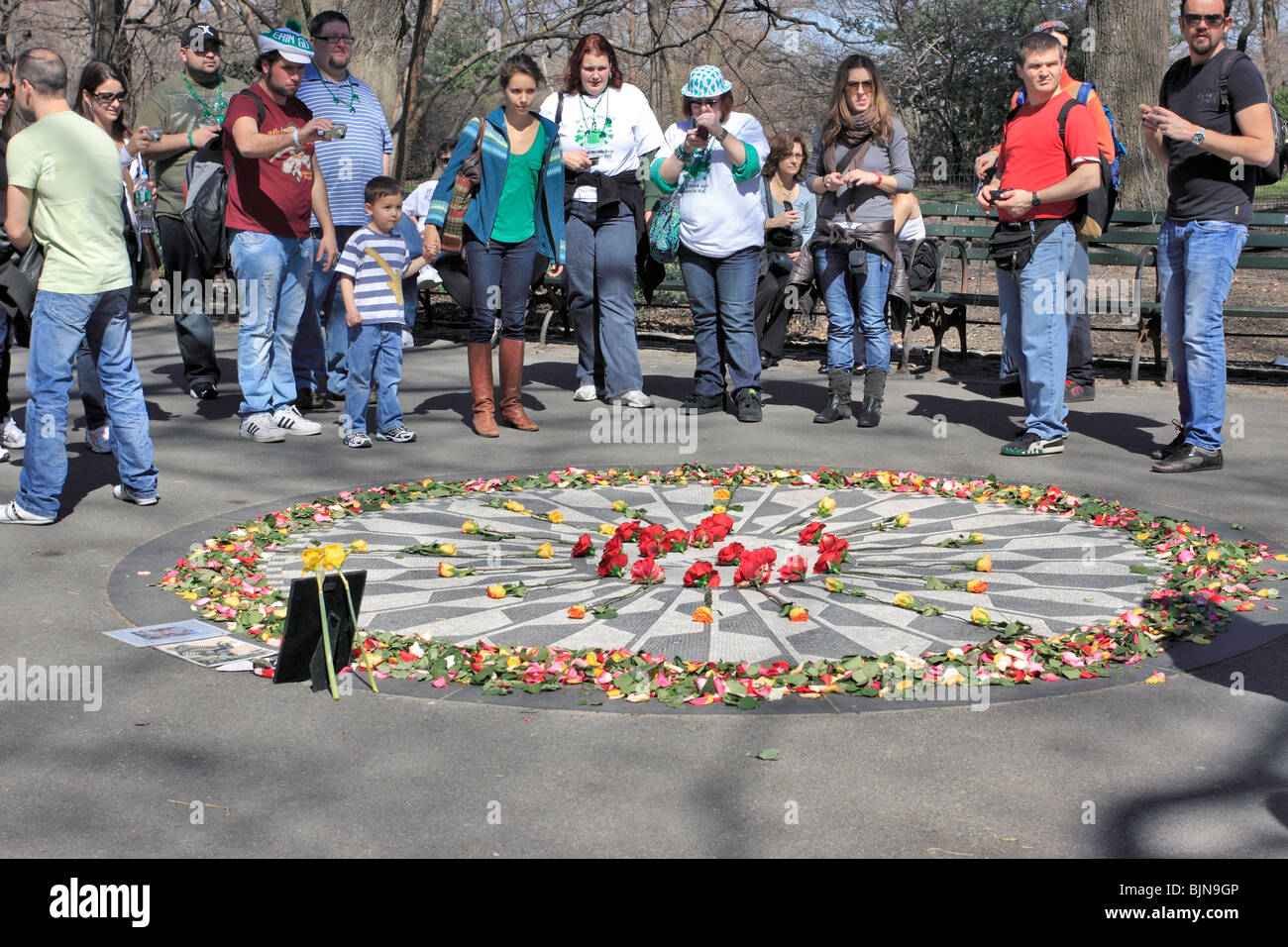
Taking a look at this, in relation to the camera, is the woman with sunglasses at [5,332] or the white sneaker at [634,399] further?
the white sneaker at [634,399]

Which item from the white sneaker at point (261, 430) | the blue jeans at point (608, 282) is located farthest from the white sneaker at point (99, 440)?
the blue jeans at point (608, 282)

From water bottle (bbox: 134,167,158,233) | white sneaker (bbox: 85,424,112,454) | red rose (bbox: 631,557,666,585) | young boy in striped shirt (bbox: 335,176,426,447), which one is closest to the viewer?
red rose (bbox: 631,557,666,585)

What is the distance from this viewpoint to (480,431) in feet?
27.8

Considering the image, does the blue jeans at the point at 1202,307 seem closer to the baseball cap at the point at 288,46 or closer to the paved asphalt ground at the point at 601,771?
the paved asphalt ground at the point at 601,771

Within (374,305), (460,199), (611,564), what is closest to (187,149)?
(460,199)

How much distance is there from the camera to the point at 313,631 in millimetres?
4184

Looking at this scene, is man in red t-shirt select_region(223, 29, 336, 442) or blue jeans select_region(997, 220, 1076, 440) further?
man in red t-shirt select_region(223, 29, 336, 442)

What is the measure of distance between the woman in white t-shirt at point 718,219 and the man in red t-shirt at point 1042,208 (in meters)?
1.56

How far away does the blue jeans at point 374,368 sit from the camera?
800 cm

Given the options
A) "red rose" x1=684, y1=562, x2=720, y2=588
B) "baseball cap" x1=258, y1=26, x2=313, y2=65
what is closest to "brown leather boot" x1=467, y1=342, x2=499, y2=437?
"baseball cap" x1=258, y1=26, x2=313, y2=65

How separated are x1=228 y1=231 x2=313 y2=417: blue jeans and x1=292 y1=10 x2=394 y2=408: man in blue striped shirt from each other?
398mm

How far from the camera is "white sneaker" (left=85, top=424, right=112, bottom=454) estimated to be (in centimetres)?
788

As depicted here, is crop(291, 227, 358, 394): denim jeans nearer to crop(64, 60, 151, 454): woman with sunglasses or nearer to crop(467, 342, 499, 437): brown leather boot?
→ crop(467, 342, 499, 437): brown leather boot
